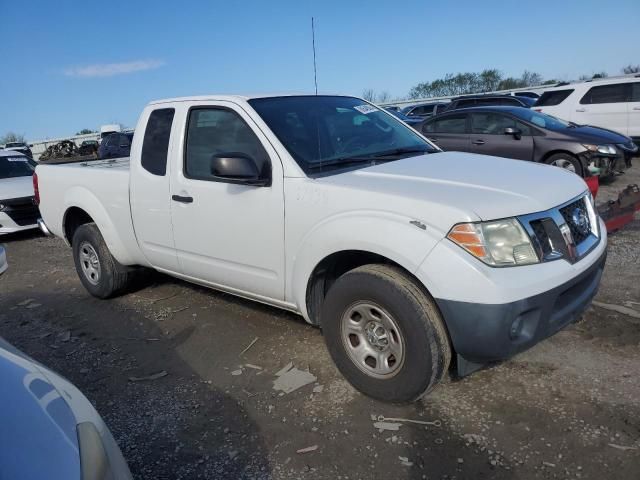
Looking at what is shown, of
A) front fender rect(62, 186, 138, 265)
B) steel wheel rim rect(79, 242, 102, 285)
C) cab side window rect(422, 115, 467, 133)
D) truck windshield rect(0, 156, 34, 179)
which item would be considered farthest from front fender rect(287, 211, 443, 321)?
truck windshield rect(0, 156, 34, 179)

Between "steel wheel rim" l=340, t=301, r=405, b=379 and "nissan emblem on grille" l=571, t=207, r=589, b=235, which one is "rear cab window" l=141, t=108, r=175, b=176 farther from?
"nissan emblem on grille" l=571, t=207, r=589, b=235

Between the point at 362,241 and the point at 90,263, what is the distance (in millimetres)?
3444

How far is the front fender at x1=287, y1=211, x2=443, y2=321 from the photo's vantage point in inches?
106

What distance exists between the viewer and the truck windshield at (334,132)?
3494mm

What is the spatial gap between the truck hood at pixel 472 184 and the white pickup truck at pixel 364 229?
0.01 m

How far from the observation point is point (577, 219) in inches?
120

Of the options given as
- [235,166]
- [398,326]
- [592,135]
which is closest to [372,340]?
[398,326]

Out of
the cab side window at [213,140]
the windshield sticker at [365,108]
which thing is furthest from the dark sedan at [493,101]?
the cab side window at [213,140]

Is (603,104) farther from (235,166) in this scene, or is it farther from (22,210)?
(22,210)

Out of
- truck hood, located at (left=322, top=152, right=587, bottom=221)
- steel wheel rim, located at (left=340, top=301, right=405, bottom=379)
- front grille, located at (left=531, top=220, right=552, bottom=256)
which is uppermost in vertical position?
truck hood, located at (left=322, top=152, right=587, bottom=221)

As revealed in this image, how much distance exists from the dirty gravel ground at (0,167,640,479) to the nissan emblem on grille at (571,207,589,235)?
892 millimetres

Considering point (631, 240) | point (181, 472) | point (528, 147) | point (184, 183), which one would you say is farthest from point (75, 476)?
point (528, 147)

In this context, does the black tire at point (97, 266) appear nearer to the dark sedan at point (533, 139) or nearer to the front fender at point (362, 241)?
the front fender at point (362, 241)

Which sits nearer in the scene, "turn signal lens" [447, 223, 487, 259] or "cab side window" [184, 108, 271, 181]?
"turn signal lens" [447, 223, 487, 259]
